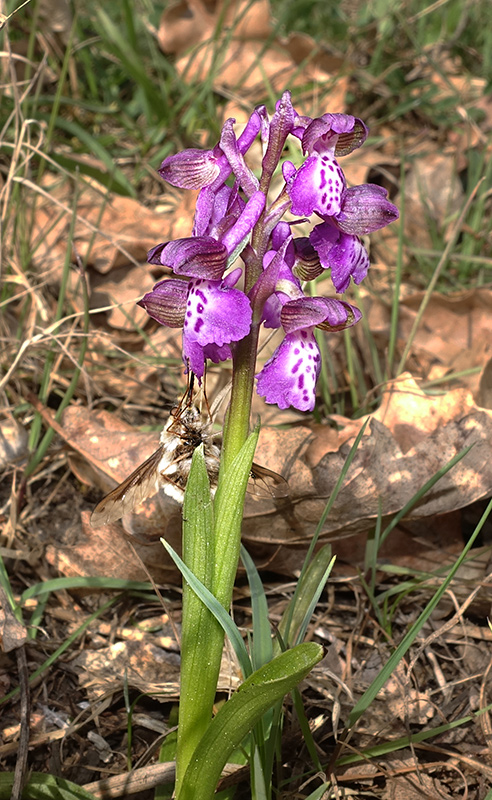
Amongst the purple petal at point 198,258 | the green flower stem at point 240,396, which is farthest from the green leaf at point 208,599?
the purple petal at point 198,258

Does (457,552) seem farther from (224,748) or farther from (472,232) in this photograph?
(472,232)

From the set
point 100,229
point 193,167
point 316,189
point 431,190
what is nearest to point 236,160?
point 193,167

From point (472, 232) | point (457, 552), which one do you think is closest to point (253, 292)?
point (457, 552)

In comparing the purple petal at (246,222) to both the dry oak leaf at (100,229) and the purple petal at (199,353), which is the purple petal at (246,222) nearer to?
the purple petal at (199,353)

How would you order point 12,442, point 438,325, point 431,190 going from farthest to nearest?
point 431,190 < point 438,325 < point 12,442

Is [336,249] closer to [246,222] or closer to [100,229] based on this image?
[246,222]
